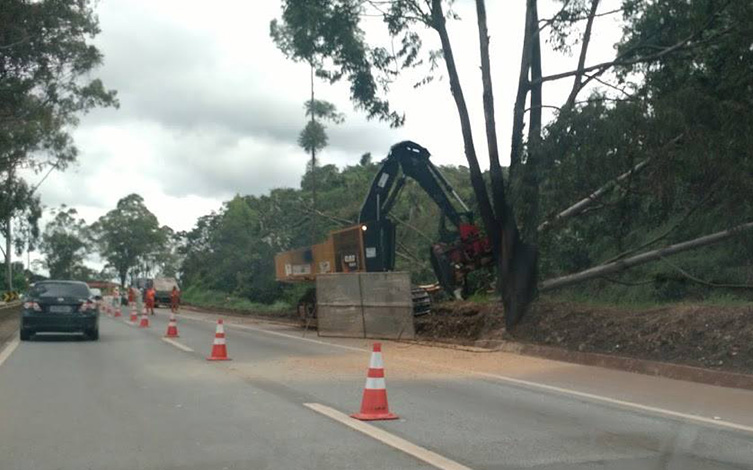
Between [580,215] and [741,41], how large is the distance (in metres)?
6.26

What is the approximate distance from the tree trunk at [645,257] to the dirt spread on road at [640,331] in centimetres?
52

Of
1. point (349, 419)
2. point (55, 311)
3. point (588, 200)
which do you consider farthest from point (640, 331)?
point (55, 311)

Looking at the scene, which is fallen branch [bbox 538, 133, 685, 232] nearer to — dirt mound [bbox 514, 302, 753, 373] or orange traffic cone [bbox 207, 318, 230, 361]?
dirt mound [bbox 514, 302, 753, 373]

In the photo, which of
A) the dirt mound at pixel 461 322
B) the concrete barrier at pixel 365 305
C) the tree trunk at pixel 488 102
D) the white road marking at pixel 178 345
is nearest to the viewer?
the tree trunk at pixel 488 102

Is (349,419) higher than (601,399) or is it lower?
higher

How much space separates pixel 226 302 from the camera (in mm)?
62344

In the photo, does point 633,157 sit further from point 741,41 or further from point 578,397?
point 578,397

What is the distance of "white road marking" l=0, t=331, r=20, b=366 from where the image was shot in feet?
61.9

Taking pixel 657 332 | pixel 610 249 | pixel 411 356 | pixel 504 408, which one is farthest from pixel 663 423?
pixel 610 249

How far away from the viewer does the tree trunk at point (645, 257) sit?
1789 centimetres

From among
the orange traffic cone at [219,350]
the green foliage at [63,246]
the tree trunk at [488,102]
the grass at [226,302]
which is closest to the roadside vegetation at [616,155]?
the tree trunk at [488,102]

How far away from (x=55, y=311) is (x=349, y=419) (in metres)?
14.6

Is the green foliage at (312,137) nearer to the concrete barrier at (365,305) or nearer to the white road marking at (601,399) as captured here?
the concrete barrier at (365,305)

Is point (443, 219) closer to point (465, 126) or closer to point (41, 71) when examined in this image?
point (465, 126)
